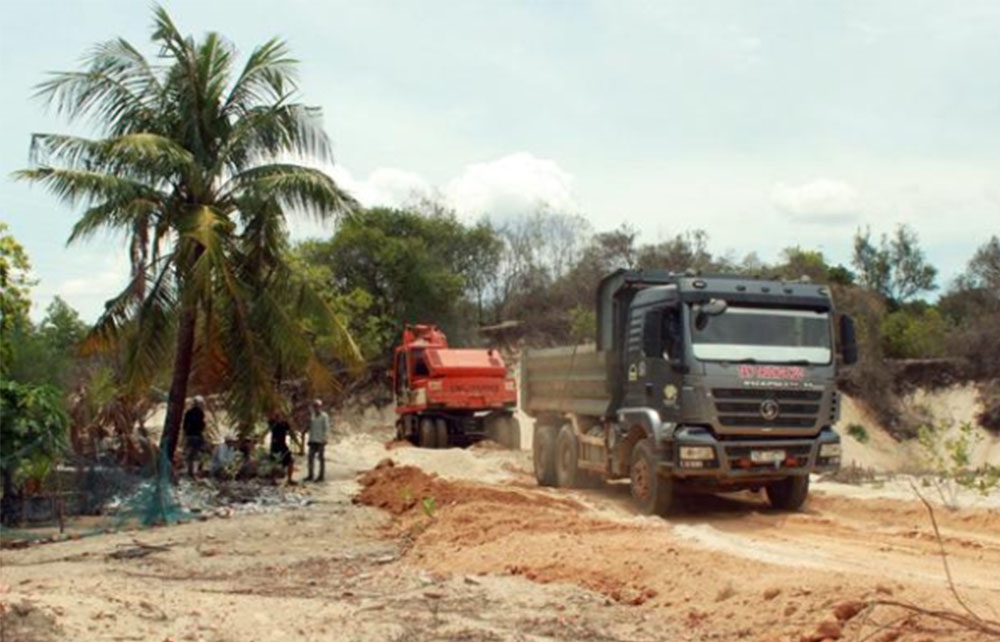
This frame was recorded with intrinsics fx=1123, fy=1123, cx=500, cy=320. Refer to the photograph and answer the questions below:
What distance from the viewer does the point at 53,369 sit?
23391 millimetres

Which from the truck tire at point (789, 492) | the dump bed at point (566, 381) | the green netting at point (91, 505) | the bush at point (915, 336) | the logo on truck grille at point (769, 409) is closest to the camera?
the logo on truck grille at point (769, 409)

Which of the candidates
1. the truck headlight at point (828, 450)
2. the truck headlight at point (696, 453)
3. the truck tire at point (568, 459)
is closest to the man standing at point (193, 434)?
the truck tire at point (568, 459)

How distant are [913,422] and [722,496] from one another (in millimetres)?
26333

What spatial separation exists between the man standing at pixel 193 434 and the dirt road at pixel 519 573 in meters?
4.54

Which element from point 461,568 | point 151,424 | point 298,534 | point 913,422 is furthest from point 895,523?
point 913,422

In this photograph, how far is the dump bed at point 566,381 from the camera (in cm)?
1661

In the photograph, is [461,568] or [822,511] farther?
[822,511]

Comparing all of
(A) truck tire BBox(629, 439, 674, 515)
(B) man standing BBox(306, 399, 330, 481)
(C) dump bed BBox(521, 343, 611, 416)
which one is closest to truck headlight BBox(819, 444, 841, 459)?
(A) truck tire BBox(629, 439, 674, 515)

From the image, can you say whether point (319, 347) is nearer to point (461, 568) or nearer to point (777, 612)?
point (461, 568)

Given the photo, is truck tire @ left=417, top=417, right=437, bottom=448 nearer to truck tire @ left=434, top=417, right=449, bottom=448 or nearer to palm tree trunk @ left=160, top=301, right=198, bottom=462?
truck tire @ left=434, top=417, right=449, bottom=448

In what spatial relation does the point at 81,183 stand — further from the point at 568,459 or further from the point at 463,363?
the point at 463,363

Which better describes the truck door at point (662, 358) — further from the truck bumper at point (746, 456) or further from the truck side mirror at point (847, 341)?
the truck side mirror at point (847, 341)

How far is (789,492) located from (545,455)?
4.71 metres

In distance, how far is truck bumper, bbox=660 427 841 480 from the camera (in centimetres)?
1403
